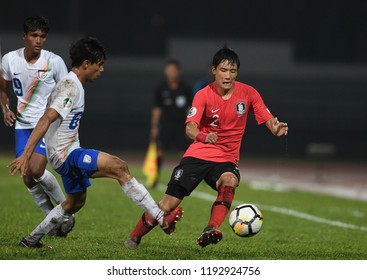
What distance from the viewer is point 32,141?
8227 mm

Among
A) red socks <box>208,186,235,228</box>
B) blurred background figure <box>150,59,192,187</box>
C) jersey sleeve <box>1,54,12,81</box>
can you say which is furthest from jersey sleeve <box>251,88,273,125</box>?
blurred background figure <box>150,59,192,187</box>

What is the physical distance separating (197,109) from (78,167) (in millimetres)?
1259

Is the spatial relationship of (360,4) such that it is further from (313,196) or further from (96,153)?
(96,153)

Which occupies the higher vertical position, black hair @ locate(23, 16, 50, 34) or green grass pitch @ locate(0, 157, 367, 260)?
black hair @ locate(23, 16, 50, 34)

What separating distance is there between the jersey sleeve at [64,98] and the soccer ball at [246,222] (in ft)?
6.16

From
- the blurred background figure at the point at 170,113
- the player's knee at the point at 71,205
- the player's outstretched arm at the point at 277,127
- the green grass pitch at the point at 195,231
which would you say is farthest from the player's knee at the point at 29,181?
the blurred background figure at the point at 170,113

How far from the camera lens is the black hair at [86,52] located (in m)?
8.75

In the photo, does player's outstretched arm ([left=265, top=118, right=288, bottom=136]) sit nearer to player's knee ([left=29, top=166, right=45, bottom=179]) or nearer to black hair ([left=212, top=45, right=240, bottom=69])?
black hair ([left=212, top=45, right=240, bottom=69])

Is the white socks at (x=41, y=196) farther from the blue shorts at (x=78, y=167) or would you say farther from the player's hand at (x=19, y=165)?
the player's hand at (x=19, y=165)

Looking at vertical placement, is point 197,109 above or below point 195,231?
above

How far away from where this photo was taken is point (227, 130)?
29.8 ft

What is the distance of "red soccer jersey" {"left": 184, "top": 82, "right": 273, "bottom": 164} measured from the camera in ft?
29.6

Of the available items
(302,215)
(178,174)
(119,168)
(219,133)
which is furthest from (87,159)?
(302,215)

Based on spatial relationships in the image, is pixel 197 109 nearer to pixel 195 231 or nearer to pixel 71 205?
pixel 71 205
